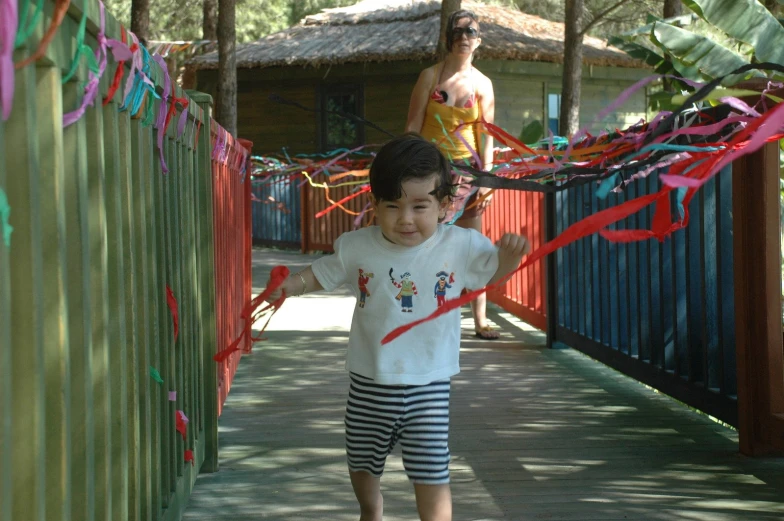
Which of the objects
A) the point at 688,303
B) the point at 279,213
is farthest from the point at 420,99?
the point at 279,213

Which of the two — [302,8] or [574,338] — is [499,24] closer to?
[574,338]

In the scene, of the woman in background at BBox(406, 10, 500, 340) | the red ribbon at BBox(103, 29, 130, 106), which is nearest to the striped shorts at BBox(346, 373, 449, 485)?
the red ribbon at BBox(103, 29, 130, 106)

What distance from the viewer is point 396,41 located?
80.7 ft

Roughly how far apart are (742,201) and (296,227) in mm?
17908

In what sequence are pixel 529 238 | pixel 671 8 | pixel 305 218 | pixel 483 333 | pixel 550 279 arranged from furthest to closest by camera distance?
1. pixel 305 218
2. pixel 671 8
3. pixel 529 238
4. pixel 483 333
5. pixel 550 279

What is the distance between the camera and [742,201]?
426cm

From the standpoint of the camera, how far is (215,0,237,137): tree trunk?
15323mm

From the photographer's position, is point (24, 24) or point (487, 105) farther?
point (487, 105)

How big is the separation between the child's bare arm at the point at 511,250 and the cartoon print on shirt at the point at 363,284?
413 millimetres

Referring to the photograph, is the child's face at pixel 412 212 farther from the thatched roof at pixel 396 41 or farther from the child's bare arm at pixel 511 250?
the thatched roof at pixel 396 41

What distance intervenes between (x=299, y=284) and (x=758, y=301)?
196 cm

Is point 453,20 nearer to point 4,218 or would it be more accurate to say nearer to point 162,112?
point 162,112

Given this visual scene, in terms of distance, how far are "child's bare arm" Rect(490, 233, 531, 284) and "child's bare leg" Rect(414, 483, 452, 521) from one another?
67 cm

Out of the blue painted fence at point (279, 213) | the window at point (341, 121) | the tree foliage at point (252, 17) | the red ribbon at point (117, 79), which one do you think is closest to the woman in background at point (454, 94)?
the red ribbon at point (117, 79)
